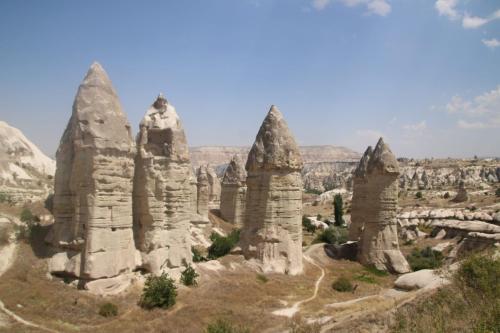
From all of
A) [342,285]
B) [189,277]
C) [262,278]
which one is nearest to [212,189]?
[262,278]

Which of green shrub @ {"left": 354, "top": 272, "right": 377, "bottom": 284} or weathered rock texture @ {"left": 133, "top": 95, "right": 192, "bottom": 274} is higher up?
weathered rock texture @ {"left": 133, "top": 95, "right": 192, "bottom": 274}

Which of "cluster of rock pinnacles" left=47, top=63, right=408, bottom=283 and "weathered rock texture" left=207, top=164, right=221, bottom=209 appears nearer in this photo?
"cluster of rock pinnacles" left=47, top=63, right=408, bottom=283

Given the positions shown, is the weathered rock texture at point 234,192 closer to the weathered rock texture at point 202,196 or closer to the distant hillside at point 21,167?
the weathered rock texture at point 202,196

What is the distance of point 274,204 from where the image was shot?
847 inches

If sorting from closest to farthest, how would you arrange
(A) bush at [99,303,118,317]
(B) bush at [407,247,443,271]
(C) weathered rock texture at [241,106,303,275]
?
(A) bush at [99,303,118,317], (C) weathered rock texture at [241,106,303,275], (B) bush at [407,247,443,271]

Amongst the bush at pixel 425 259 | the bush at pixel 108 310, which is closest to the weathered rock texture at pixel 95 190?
the bush at pixel 108 310

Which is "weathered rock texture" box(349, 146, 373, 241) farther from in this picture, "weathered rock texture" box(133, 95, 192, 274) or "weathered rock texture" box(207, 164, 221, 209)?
"weathered rock texture" box(207, 164, 221, 209)

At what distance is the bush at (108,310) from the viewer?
13.4 metres

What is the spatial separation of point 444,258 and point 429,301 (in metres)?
20.7

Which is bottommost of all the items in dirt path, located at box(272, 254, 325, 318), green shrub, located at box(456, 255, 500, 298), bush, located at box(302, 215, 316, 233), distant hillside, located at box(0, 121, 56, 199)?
bush, located at box(302, 215, 316, 233)

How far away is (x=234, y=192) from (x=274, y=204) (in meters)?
18.6

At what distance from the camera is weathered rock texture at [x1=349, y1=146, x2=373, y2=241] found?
27.6 metres

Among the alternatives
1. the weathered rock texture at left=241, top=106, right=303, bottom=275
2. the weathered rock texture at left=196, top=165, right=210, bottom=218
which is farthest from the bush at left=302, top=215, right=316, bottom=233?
the weathered rock texture at left=241, top=106, right=303, bottom=275

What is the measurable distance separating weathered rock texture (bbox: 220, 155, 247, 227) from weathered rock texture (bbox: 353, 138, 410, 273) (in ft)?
52.9
